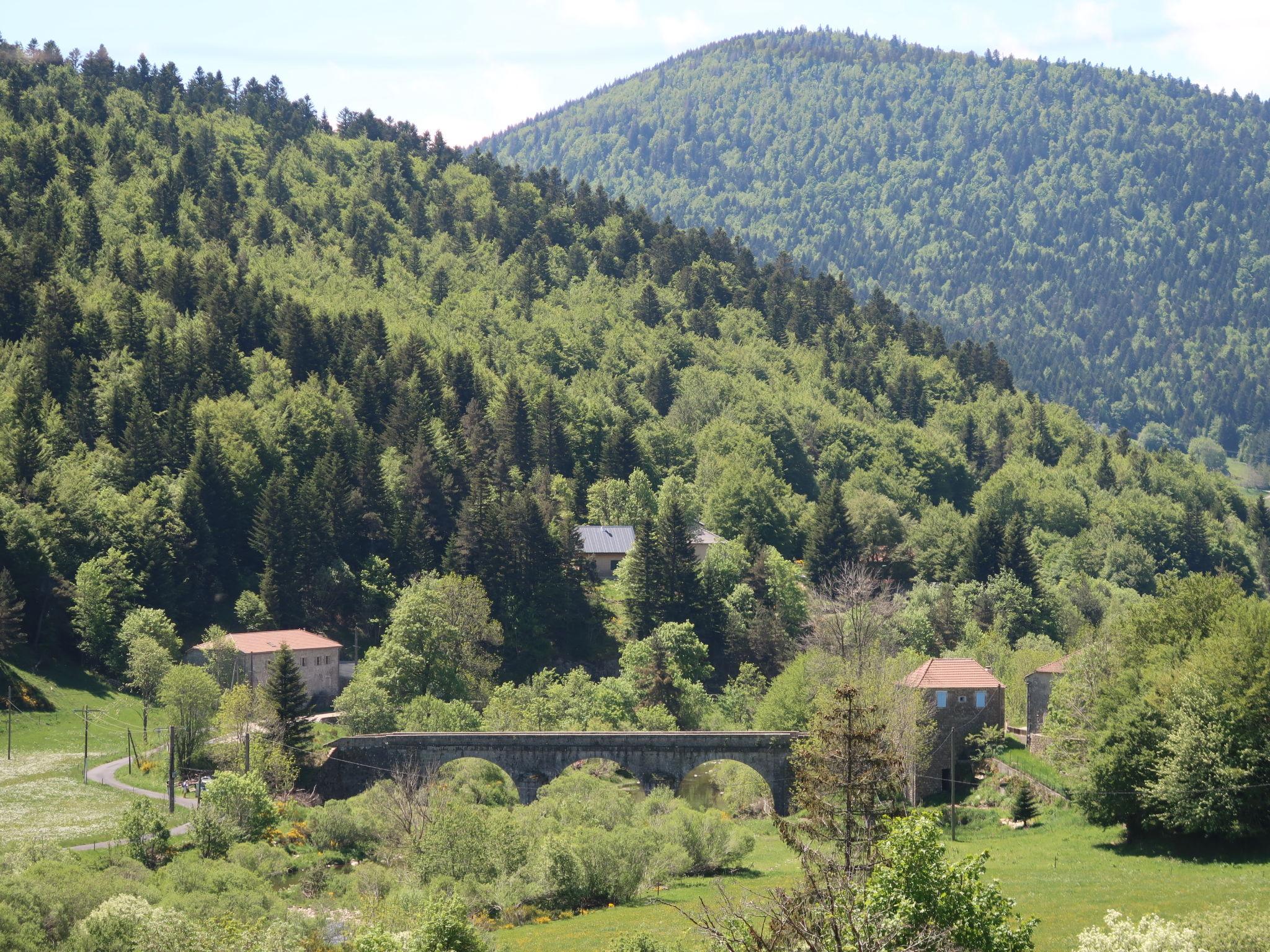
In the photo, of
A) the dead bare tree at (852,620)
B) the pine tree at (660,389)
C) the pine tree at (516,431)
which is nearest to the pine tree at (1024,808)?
the dead bare tree at (852,620)

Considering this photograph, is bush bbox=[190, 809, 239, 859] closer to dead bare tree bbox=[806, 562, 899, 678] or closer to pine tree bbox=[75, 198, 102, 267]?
dead bare tree bbox=[806, 562, 899, 678]

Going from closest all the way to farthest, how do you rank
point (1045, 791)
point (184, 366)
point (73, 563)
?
point (1045, 791) < point (73, 563) < point (184, 366)

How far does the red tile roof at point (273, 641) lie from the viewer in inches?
3494

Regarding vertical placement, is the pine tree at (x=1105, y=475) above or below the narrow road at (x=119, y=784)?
above

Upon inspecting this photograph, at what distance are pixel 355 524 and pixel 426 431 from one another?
15.9 m

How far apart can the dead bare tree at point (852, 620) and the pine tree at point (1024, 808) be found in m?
13.4

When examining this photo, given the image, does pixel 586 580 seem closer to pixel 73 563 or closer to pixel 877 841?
pixel 73 563

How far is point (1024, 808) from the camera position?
63062 millimetres

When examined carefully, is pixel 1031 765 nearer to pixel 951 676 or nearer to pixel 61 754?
pixel 951 676

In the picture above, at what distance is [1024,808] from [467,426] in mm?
75411

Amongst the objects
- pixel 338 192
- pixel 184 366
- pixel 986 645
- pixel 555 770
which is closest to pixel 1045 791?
pixel 555 770

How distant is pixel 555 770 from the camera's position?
75562 millimetres

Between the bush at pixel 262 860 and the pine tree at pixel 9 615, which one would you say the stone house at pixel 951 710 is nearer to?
the bush at pixel 262 860

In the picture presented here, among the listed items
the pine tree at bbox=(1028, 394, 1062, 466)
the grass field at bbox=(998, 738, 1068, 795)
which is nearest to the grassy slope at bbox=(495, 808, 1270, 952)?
the grass field at bbox=(998, 738, 1068, 795)
